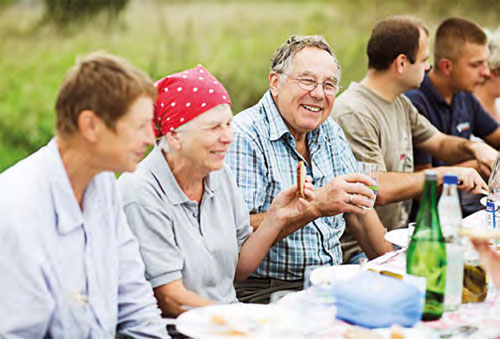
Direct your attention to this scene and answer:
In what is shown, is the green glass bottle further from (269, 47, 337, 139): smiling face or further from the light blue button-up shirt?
(269, 47, 337, 139): smiling face

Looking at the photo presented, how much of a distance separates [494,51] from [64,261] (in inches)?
148

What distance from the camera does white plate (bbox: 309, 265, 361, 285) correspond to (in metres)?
2.10

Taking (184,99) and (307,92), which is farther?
(307,92)

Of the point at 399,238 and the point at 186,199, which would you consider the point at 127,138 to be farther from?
the point at 399,238

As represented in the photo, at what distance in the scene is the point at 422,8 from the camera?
7.62 meters

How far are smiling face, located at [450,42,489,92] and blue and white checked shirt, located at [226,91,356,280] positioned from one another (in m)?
1.63

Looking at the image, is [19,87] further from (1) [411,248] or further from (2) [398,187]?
(1) [411,248]

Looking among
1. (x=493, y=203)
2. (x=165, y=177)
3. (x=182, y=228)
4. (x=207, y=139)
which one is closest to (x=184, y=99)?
(x=207, y=139)

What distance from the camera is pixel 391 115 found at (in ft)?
12.4

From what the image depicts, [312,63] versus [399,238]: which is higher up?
[312,63]

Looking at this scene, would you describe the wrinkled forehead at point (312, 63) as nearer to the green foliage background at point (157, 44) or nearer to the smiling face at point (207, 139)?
the smiling face at point (207, 139)

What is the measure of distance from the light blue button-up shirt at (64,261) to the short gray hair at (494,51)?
3.47 metres

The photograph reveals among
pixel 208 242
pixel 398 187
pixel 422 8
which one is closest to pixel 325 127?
pixel 398 187

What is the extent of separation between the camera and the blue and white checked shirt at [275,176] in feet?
9.37
